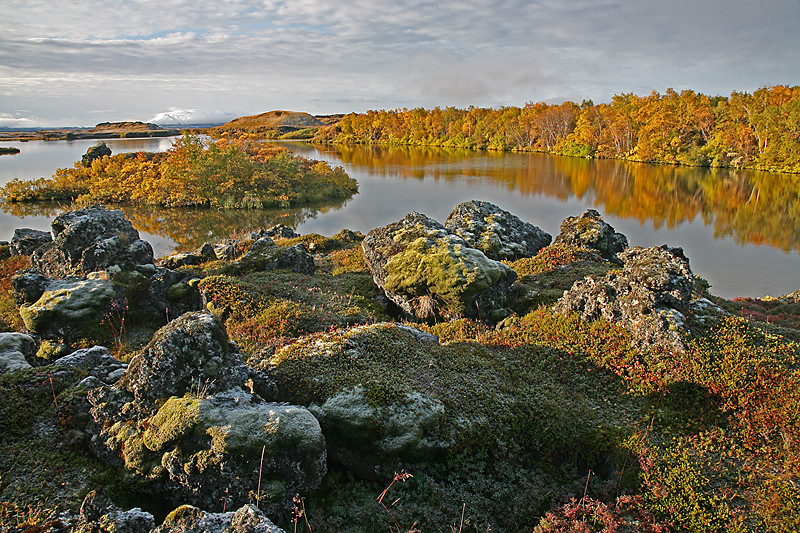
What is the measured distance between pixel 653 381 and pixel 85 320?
11888 millimetres

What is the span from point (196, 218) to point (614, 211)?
113 ft

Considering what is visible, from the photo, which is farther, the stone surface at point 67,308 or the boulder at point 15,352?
the stone surface at point 67,308

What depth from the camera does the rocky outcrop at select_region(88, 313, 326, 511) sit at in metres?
4.90

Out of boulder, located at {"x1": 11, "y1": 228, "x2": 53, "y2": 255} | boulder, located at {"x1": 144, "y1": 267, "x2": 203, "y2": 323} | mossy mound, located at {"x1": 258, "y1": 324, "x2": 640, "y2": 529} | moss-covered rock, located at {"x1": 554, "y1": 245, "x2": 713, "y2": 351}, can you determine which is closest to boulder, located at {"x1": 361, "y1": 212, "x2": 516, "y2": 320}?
moss-covered rock, located at {"x1": 554, "y1": 245, "x2": 713, "y2": 351}

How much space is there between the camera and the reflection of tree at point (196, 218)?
101 feet

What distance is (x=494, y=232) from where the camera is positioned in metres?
19.6

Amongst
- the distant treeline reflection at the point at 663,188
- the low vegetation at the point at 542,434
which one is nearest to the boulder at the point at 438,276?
the low vegetation at the point at 542,434

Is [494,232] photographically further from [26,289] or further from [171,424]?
[171,424]

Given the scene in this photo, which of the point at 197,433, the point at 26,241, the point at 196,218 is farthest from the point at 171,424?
the point at 196,218

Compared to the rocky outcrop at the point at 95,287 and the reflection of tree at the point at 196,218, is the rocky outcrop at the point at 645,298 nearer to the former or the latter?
the rocky outcrop at the point at 95,287

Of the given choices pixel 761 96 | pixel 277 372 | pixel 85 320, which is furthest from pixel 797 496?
pixel 761 96

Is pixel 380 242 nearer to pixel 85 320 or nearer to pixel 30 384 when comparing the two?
pixel 85 320

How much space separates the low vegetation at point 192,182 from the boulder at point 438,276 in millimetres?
28429

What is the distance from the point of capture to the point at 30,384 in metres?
6.01
